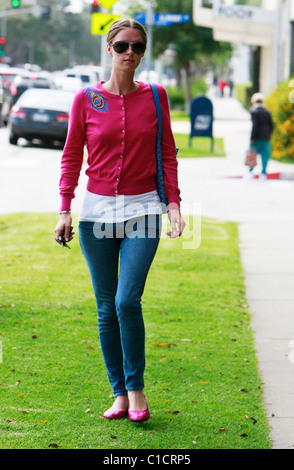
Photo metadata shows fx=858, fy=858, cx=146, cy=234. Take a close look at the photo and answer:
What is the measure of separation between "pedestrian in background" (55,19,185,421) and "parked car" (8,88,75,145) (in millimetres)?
17108

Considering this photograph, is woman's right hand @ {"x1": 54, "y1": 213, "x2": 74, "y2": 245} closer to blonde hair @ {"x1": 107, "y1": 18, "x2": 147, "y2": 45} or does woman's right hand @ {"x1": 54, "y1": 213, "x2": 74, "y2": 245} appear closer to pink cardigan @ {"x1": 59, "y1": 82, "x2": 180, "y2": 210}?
pink cardigan @ {"x1": 59, "y1": 82, "x2": 180, "y2": 210}

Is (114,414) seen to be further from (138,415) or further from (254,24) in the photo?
(254,24)

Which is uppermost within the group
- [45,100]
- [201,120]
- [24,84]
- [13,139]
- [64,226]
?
[64,226]

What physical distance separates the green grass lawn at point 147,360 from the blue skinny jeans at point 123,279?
348mm

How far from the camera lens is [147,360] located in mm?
5520

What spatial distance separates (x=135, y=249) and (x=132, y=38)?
39.9 inches

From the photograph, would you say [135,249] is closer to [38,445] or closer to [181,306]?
[38,445]

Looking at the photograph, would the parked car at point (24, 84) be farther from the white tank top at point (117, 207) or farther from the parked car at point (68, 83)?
the white tank top at point (117, 207)

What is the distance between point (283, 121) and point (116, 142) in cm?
1635

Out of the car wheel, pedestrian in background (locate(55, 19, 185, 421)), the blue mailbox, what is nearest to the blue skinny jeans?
pedestrian in background (locate(55, 19, 185, 421))

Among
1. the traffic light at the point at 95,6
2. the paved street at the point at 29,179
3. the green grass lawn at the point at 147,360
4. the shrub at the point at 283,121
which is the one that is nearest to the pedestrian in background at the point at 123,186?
the green grass lawn at the point at 147,360

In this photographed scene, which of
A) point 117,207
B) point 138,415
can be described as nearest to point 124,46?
point 117,207

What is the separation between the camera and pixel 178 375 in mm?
5207

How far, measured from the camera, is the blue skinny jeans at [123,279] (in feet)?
13.6
